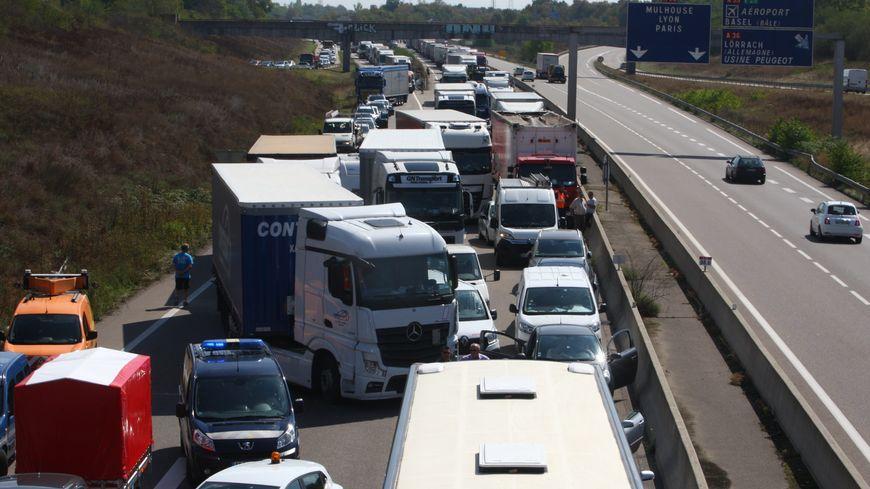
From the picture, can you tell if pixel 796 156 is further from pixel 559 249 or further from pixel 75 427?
pixel 75 427

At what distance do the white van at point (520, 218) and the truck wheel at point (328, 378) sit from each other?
47.1 ft

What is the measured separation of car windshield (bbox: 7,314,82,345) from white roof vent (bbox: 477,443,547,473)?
13578 mm

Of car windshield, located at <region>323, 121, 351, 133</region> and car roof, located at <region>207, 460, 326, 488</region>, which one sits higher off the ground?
car windshield, located at <region>323, 121, 351, 133</region>

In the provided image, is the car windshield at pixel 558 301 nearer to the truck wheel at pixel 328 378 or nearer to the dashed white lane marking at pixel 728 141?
the truck wheel at pixel 328 378

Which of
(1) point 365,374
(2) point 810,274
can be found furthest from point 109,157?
(1) point 365,374

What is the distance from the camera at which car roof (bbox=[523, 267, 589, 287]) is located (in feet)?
78.9

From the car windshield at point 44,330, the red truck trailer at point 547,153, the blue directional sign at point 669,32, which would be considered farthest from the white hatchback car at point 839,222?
the car windshield at point 44,330

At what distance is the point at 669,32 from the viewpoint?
55906mm

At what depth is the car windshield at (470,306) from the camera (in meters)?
23.2

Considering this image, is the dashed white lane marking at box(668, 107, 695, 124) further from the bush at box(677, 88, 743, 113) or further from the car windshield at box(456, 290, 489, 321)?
the car windshield at box(456, 290, 489, 321)

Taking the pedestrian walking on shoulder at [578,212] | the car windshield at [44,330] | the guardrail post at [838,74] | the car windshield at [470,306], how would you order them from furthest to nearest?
the guardrail post at [838,74], the pedestrian walking on shoulder at [578,212], the car windshield at [470,306], the car windshield at [44,330]

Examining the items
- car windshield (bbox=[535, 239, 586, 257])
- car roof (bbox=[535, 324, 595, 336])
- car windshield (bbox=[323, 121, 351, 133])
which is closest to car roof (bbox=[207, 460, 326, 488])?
car roof (bbox=[535, 324, 595, 336])

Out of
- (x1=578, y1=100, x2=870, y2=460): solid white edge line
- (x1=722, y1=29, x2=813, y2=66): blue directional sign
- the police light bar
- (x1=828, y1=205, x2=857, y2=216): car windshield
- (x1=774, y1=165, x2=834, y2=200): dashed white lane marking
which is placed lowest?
(x1=578, y1=100, x2=870, y2=460): solid white edge line

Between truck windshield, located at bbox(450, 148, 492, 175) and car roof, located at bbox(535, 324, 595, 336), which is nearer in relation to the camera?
car roof, located at bbox(535, 324, 595, 336)
